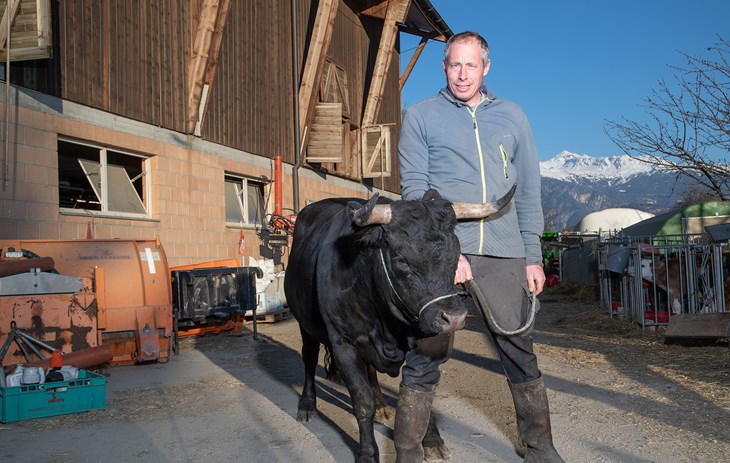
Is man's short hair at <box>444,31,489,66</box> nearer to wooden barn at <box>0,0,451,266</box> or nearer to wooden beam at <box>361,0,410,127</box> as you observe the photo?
wooden barn at <box>0,0,451,266</box>

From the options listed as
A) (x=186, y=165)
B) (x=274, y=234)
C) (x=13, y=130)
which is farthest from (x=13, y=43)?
(x=274, y=234)

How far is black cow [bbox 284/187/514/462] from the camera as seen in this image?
3.31 m

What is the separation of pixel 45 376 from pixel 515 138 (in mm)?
4021

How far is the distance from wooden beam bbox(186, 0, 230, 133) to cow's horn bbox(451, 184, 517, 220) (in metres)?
9.66

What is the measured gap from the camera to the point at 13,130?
8.54 metres

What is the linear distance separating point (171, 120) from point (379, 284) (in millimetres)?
9245

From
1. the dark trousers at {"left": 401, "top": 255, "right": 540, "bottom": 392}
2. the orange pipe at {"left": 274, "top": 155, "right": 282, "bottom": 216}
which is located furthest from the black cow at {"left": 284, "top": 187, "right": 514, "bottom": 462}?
the orange pipe at {"left": 274, "top": 155, "right": 282, "bottom": 216}

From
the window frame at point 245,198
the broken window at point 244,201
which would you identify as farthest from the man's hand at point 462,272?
the broken window at point 244,201

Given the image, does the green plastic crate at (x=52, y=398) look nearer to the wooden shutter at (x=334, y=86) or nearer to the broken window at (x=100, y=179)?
the broken window at (x=100, y=179)

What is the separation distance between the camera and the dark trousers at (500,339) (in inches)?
138

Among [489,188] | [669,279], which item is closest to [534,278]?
[489,188]

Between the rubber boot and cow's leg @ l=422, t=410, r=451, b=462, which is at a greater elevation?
the rubber boot

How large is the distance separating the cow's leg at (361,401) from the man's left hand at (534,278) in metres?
1.05

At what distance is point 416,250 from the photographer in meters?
3.33
